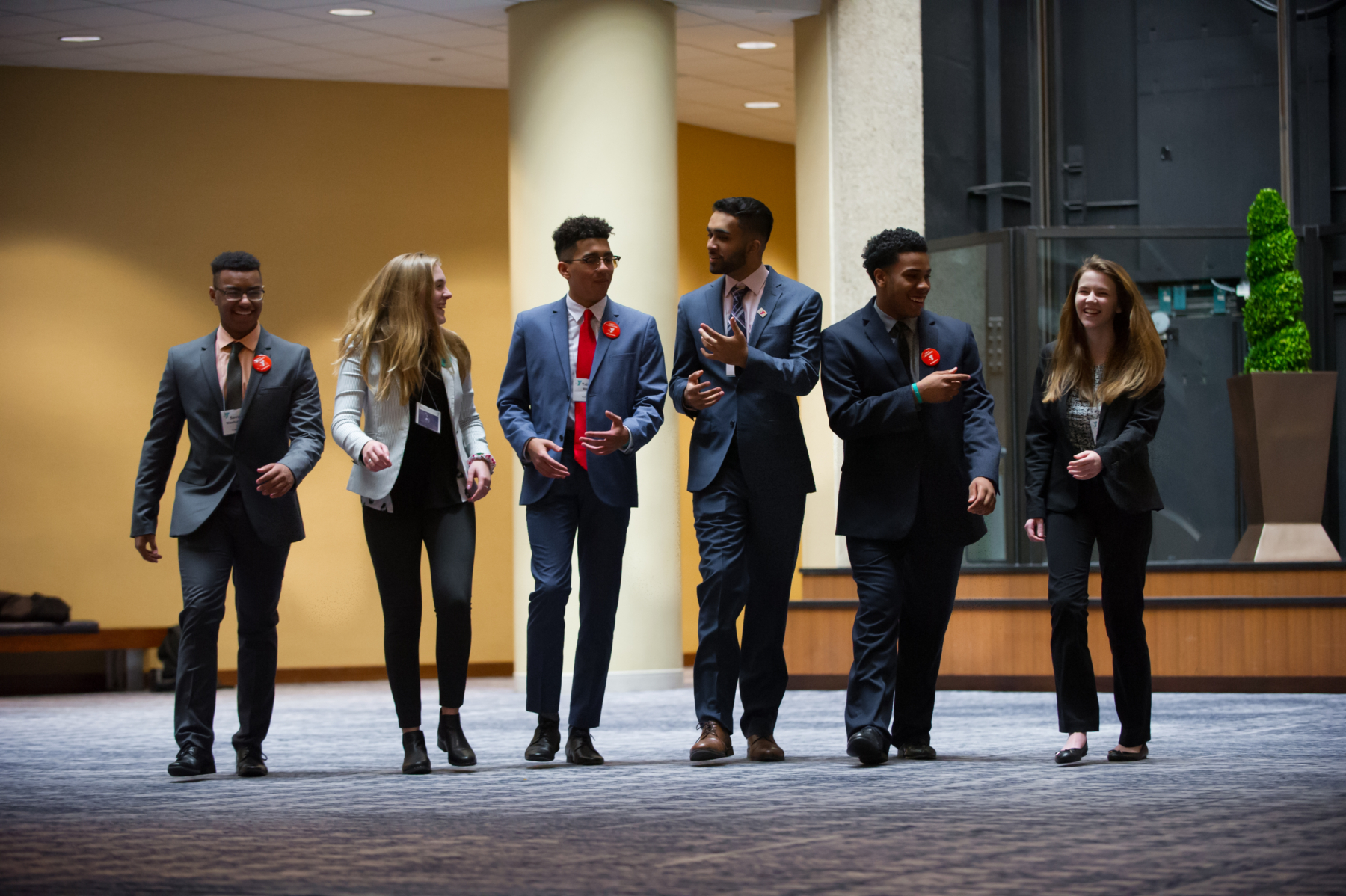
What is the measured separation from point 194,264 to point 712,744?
7078mm

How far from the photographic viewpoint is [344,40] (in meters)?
9.88

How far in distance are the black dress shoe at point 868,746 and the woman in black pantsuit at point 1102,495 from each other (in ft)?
1.60

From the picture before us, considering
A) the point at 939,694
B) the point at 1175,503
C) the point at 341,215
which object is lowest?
the point at 939,694

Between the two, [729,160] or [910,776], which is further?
[729,160]

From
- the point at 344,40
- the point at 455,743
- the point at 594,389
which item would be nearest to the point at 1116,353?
the point at 594,389

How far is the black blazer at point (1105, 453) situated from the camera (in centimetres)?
449

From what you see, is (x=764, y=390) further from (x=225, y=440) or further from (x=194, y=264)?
(x=194, y=264)

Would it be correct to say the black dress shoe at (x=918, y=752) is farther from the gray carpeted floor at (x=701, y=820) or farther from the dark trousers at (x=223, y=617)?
the dark trousers at (x=223, y=617)

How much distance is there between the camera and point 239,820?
3.52 m

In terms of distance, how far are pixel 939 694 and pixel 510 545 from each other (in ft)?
13.1

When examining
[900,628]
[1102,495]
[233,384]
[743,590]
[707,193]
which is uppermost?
[707,193]

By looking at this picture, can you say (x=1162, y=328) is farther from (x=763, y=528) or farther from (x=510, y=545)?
(x=763, y=528)

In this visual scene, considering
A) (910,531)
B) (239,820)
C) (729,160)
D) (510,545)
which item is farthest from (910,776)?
(729,160)

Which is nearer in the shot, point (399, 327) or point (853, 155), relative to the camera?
point (399, 327)
